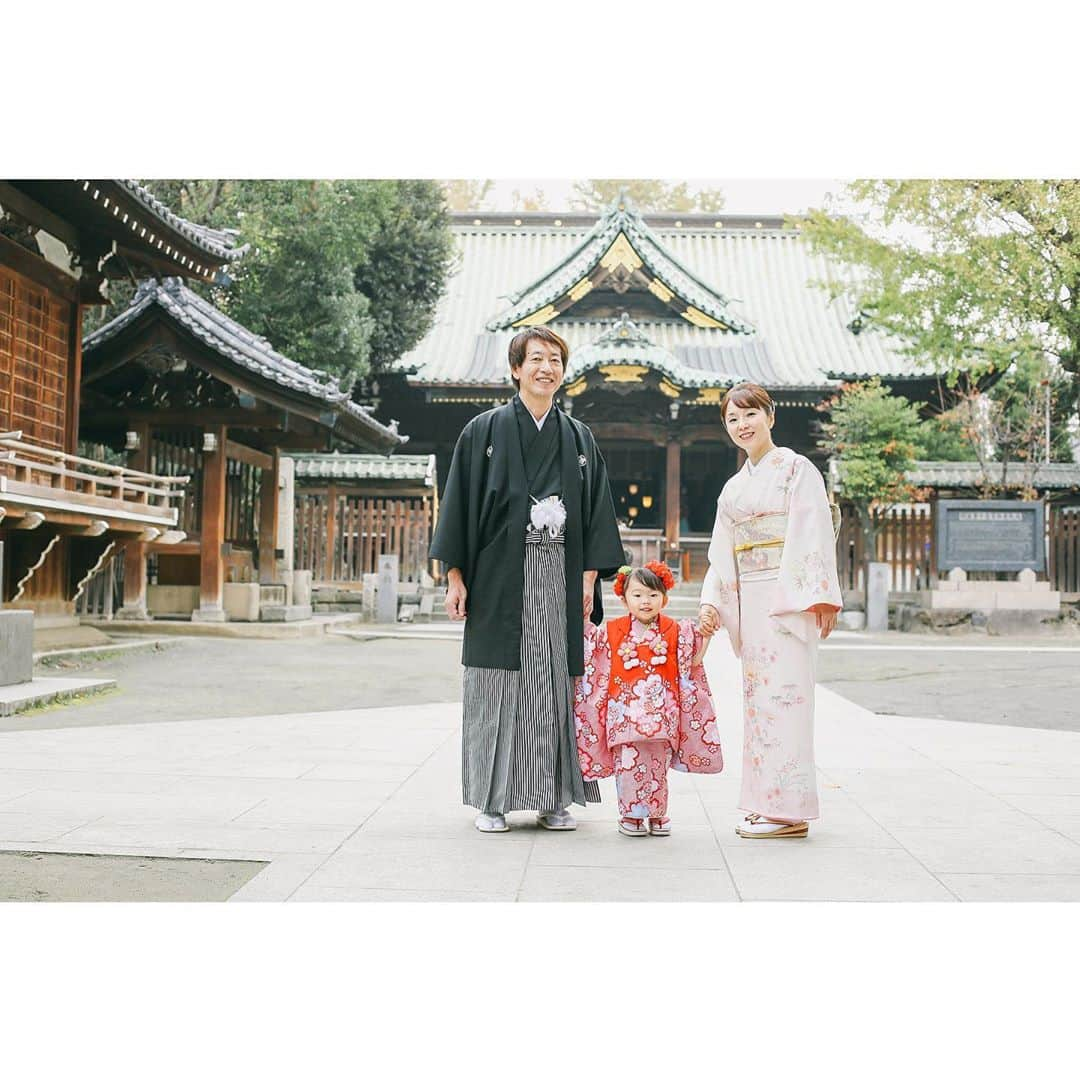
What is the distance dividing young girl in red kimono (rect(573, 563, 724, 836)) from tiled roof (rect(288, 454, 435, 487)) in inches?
581

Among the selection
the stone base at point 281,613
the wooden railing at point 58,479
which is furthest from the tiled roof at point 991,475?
the wooden railing at point 58,479

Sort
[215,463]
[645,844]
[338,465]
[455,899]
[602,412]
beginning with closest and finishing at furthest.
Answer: [455,899] < [645,844] < [215,463] < [338,465] < [602,412]

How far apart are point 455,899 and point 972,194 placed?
48.8ft

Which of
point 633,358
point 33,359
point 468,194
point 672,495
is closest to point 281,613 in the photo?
point 33,359

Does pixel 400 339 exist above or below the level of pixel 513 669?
above

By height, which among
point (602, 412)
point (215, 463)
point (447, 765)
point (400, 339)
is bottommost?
point (447, 765)

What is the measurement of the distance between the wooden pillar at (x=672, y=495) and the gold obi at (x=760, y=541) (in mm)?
16048

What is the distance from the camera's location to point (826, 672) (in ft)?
37.3

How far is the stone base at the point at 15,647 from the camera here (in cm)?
780

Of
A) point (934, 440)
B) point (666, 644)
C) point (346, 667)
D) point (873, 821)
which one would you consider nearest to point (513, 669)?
point (666, 644)

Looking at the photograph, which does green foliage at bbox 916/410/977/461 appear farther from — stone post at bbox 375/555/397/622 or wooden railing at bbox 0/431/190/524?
wooden railing at bbox 0/431/190/524

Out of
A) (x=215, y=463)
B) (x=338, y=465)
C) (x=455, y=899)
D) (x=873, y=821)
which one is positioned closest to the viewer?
(x=455, y=899)

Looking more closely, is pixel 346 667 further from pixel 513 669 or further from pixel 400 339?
pixel 400 339

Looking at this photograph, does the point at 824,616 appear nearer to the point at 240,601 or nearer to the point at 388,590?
the point at 240,601
